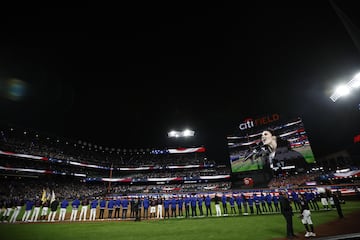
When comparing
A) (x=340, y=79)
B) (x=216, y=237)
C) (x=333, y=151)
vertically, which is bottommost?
(x=216, y=237)

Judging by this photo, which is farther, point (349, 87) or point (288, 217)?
point (349, 87)

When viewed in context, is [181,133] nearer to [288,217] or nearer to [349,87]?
[349,87]

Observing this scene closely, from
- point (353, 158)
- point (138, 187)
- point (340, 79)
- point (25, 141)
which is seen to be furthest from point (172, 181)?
point (340, 79)

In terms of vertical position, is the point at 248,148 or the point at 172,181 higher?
the point at 248,148

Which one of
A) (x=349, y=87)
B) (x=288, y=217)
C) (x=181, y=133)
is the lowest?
(x=288, y=217)

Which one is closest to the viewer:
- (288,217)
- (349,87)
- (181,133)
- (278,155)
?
(288,217)

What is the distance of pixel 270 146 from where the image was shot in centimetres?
4281

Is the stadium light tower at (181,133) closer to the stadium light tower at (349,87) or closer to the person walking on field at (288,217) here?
the stadium light tower at (349,87)

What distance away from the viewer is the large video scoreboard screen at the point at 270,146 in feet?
127

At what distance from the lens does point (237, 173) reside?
4634cm

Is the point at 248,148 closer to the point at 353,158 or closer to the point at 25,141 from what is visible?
the point at 353,158

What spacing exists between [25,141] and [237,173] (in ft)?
175

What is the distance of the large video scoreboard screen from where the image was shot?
127 ft

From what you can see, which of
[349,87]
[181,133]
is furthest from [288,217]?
[181,133]
